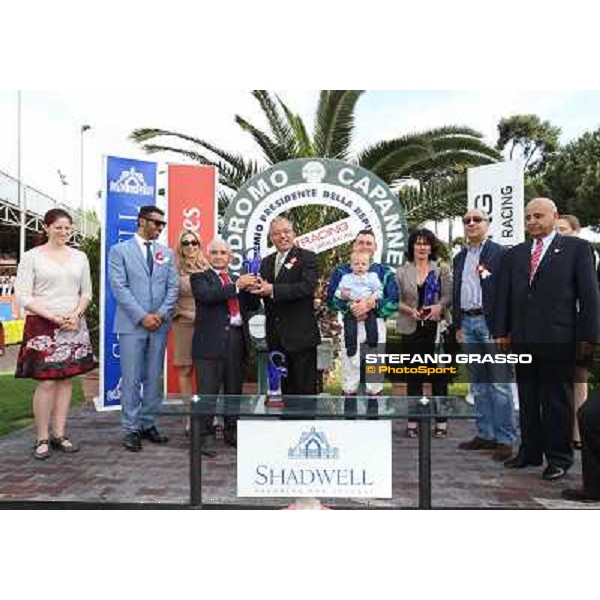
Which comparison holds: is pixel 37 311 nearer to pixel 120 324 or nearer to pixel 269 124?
pixel 120 324

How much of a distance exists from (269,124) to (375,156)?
0.95 meters

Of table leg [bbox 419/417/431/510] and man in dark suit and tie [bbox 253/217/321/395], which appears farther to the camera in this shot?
man in dark suit and tie [bbox 253/217/321/395]

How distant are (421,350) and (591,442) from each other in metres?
0.92

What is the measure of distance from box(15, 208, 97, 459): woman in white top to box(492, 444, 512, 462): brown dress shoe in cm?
253

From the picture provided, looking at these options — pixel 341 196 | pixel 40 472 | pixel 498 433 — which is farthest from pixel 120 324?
pixel 498 433

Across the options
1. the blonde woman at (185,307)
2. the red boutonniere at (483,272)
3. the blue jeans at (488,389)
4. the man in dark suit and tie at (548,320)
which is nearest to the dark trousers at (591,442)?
the man in dark suit and tie at (548,320)

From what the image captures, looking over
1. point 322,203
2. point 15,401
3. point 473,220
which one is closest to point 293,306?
point 322,203

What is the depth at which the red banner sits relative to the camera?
4.73 m

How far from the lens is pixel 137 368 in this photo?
167 inches

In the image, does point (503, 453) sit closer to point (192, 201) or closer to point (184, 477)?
point (184, 477)

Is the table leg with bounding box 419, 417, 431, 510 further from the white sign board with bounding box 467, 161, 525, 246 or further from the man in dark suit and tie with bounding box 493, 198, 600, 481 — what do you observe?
the white sign board with bounding box 467, 161, 525, 246

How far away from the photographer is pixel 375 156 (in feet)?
18.0

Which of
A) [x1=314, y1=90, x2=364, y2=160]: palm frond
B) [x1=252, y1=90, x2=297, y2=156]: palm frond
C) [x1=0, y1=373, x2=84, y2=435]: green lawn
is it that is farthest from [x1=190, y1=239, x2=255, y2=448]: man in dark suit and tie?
[x1=0, y1=373, x2=84, y2=435]: green lawn

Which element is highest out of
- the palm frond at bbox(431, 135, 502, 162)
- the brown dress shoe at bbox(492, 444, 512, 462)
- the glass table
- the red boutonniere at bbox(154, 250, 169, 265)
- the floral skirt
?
the palm frond at bbox(431, 135, 502, 162)
